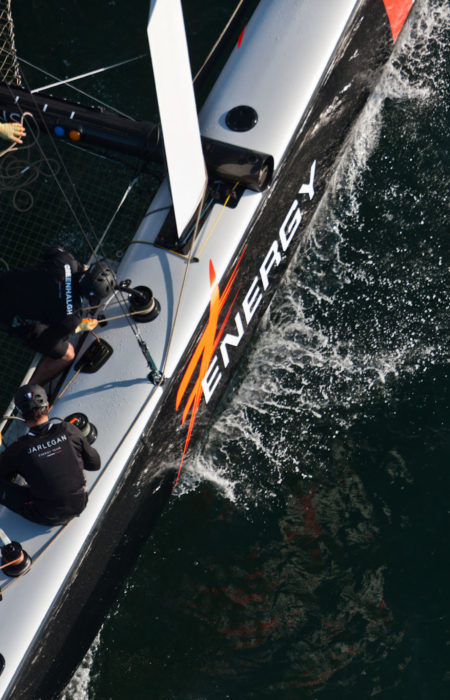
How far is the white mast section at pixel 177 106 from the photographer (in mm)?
2525

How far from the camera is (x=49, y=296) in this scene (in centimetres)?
304

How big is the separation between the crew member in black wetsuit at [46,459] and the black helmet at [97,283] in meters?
0.43

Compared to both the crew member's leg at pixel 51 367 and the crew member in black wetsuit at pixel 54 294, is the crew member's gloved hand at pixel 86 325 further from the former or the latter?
the crew member's leg at pixel 51 367

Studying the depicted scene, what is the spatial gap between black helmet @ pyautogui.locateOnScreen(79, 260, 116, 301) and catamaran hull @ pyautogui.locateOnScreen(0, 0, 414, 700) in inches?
20.7

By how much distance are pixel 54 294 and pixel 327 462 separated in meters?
1.86

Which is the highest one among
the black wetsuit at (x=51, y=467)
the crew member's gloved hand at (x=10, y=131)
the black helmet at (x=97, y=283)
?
the crew member's gloved hand at (x=10, y=131)

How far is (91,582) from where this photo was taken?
10.6ft

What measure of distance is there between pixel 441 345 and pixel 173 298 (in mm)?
1697

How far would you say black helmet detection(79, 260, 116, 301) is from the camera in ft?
9.59

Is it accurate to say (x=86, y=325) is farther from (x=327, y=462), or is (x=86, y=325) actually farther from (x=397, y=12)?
(x=397, y=12)

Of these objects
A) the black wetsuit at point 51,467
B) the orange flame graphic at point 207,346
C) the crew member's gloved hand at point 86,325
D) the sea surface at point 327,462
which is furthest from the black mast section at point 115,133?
the black wetsuit at point 51,467

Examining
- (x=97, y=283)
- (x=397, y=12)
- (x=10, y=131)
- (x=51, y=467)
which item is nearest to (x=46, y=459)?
(x=51, y=467)

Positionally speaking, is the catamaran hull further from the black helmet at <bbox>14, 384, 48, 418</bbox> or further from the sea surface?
the black helmet at <bbox>14, 384, 48, 418</bbox>

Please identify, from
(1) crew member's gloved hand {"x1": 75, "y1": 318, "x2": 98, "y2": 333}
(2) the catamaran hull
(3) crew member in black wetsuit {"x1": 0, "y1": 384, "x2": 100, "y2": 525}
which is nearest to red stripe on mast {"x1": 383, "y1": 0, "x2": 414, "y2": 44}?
(2) the catamaran hull
